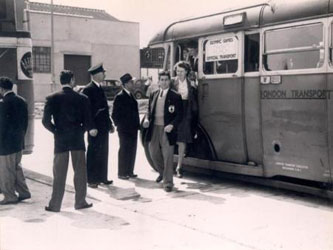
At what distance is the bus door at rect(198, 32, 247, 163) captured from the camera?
7660mm

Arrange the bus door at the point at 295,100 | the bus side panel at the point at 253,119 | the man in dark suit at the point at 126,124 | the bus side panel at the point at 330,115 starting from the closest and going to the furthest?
1. the bus side panel at the point at 330,115
2. the bus door at the point at 295,100
3. the bus side panel at the point at 253,119
4. the man in dark suit at the point at 126,124

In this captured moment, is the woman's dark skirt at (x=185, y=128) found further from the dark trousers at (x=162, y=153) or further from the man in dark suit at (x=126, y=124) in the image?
the man in dark suit at (x=126, y=124)

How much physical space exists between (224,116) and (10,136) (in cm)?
312

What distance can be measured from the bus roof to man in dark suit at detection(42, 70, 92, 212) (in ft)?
8.45

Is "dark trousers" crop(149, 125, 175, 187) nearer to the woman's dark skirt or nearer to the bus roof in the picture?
the woman's dark skirt

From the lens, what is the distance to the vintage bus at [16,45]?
8.94 metres

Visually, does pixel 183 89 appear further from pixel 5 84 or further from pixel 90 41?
pixel 90 41

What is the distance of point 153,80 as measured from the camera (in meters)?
9.80

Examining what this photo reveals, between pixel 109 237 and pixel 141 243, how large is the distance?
1.34ft

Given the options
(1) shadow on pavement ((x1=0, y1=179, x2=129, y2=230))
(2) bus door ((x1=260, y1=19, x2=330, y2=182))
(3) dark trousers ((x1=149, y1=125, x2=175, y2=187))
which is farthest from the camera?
(3) dark trousers ((x1=149, y1=125, x2=175, y2=187))

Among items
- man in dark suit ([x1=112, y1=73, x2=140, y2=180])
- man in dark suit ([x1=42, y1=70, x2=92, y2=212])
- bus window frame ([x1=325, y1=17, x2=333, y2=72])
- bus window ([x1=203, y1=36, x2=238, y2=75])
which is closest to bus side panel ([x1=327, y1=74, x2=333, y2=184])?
bus window frame ([x1=325, y1=17, x2=333, y2=72])

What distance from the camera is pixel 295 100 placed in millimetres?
6777

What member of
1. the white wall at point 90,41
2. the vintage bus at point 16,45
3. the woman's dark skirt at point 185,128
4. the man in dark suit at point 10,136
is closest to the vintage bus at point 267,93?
the woman's dark skirt at point 185,128

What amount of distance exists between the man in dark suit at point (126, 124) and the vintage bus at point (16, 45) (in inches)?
68.1
